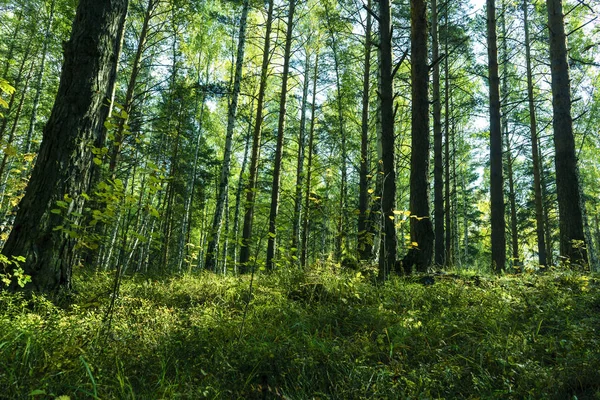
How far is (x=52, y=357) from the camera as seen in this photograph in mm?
2145

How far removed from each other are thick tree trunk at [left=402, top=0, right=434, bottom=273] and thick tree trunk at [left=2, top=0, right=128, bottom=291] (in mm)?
4576

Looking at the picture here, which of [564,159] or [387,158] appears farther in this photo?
[564,159]

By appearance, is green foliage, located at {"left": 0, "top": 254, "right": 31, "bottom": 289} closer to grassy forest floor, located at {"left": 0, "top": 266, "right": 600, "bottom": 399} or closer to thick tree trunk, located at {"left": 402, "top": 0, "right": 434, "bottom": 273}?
grassy forest floor, located at {"left": 0, "top": 266, "right": 600, "bottom": 399}

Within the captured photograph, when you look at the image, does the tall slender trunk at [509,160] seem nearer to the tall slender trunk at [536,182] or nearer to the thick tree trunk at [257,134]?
the tall slender trunk at [536,182]

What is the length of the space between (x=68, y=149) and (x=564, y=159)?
28.4 ft

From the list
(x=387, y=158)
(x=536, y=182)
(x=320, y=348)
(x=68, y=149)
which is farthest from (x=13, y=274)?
(x=536, y=182)

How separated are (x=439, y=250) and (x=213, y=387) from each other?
30.9 feet

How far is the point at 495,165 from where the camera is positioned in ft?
29.6

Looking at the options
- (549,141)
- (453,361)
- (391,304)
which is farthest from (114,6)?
(549,141)

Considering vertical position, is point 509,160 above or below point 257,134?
above

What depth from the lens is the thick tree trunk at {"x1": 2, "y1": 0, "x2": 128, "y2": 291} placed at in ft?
11.3

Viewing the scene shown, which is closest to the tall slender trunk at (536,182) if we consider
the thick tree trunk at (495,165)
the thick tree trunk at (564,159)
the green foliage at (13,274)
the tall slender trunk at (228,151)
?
the thick tree trunk at (495,165)

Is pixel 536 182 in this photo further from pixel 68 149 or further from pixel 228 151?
pixel 68 149

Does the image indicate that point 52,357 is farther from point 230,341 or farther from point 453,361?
point 453,361
